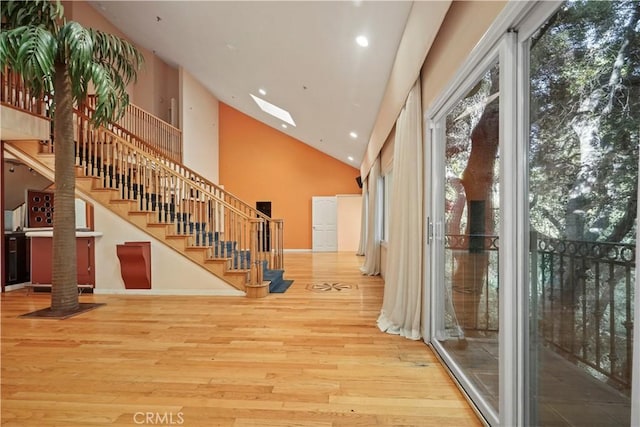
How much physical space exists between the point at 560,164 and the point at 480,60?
0.81 metres

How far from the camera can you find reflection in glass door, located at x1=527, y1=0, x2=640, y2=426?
1.11 metres

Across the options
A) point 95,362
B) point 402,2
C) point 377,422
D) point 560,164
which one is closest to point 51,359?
point 95,362

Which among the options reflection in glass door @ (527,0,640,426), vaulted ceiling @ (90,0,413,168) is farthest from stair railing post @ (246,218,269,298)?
reflection in glass door @ (527,0,640,426)

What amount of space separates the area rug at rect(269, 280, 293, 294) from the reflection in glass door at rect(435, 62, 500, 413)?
281 centimetres

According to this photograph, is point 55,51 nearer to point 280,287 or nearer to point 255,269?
point 255,269

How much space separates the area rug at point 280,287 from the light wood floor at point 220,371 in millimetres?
1033

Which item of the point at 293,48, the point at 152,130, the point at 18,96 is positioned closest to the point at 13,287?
the point at 18,96

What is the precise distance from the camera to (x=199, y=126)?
10.3 meters

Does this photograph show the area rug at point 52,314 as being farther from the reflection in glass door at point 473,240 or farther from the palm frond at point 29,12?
the reflection in glass door at point 473,240

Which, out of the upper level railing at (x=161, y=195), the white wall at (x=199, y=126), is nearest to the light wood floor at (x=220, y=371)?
the upper level railing at (x=161, y=195)

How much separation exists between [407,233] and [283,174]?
8.77 metres

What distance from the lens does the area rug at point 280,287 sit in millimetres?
5136

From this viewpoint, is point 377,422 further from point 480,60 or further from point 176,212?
point 176,212

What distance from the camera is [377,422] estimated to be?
1.78 m
